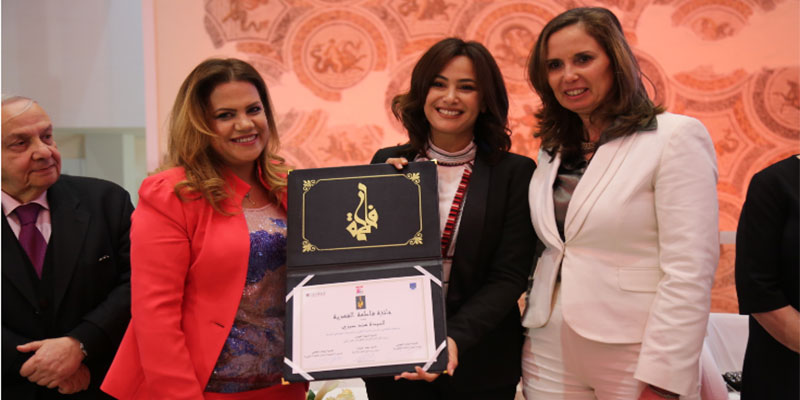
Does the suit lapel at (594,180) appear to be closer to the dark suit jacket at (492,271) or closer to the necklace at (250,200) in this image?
the dark suit jacket at (492,271)

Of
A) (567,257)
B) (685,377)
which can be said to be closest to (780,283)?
(685,377)

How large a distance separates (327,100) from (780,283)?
2638 millimetres

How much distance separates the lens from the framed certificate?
1532 mm

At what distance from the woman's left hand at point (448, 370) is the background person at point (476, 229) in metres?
0.04

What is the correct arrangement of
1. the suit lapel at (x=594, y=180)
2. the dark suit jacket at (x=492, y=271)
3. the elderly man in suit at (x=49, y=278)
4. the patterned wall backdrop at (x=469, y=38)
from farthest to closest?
1. the patterned wall backdrop at (x=469, y=38)
2. the elderly man in suit at (x=49, y=278)
3. the dark suit jacket at (x=492, y=271)
4. the suit lapel at (x=594, y=180)

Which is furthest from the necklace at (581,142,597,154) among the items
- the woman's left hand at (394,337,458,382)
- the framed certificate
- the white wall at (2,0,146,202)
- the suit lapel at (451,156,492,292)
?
the white wall at (2,0,146,202)

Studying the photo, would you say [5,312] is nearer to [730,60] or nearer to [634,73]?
[634,73]

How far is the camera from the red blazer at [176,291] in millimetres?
1538

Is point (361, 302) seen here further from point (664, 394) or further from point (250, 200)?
point (664, 394)

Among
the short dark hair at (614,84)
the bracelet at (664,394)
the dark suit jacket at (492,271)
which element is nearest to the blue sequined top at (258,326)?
the dark suit jacket at (492,271)

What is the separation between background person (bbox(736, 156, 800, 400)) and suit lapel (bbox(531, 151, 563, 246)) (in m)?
0.50

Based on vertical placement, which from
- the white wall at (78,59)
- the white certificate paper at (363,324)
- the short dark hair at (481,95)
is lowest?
the white certificate paper at (363,324)

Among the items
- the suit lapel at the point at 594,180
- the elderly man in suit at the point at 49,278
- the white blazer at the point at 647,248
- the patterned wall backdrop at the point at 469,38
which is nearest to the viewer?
the white blazer at the point at 647,248

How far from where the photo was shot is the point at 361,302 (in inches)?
62.7
